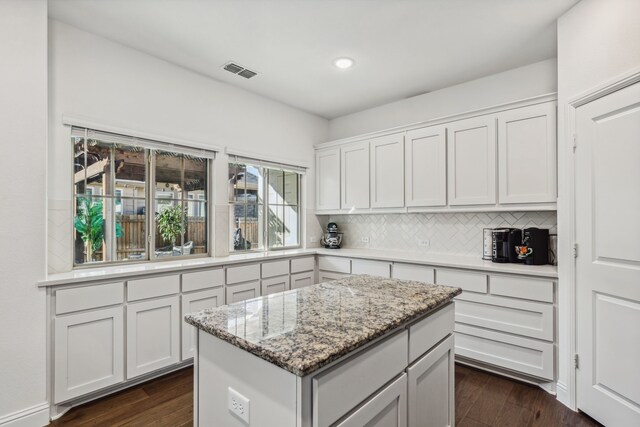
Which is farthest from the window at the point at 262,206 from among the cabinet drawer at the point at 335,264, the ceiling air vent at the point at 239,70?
the ceiling air vent at the point at 239,70

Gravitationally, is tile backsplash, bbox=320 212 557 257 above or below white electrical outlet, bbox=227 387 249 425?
above

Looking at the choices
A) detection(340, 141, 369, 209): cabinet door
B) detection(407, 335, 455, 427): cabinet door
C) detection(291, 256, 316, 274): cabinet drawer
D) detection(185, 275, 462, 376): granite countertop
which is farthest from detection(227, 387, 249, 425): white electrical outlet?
detection(340, 141, 369, 209): cabinet door

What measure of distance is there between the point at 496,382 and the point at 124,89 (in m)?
4.08

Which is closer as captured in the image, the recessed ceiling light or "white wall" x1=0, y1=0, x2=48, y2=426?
"white wall" x1=0, y1=0, x2=48, y2=426

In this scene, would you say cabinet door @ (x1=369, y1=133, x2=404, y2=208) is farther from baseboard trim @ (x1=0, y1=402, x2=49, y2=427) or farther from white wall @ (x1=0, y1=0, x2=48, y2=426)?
baseboard trim @ (x1=0, y1=402, x2=49, y2=427)

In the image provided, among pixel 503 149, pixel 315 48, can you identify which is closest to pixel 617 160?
pixel 503 149

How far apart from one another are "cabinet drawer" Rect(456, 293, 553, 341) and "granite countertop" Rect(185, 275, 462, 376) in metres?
1.23

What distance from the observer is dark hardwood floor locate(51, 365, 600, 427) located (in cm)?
211

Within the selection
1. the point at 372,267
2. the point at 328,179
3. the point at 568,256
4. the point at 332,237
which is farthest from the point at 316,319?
the point at 328,179

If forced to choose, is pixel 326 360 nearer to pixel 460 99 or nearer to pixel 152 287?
pixel 152 287

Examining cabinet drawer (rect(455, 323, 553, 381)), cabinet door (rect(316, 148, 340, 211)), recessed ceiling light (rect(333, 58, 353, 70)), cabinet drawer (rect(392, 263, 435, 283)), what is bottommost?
cabinet drawer (rect(455, 323, 553, 381))

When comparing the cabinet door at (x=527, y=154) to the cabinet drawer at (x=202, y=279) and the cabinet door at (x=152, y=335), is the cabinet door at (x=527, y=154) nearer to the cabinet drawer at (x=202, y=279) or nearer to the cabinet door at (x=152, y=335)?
the cabinet drawer at (x=202, y=279)

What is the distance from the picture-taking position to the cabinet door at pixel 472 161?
300cm

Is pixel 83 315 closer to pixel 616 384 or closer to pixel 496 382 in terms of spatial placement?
pixel 496 382
